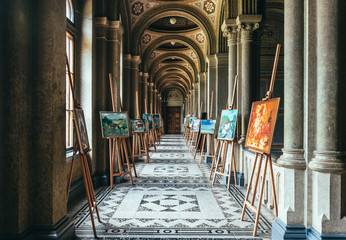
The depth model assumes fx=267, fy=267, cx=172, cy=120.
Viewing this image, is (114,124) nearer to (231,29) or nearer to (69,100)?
(69,100)

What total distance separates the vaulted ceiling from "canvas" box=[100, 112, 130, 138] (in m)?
6.00

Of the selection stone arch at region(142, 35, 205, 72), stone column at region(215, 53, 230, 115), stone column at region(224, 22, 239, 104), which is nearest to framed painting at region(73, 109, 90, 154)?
stone column at region(224, 22, 239, 104)

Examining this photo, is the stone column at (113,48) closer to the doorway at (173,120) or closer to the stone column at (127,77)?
the stone column at (127,77)

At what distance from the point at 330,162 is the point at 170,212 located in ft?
8.42

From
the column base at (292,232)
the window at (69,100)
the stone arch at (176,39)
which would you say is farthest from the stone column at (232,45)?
the stone arch at (176,39)

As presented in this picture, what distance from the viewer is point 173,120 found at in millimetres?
35781

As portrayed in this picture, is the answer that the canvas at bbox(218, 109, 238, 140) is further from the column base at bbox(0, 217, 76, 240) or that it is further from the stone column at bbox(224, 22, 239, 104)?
the column base at bbox(0, 217, 76, 240)

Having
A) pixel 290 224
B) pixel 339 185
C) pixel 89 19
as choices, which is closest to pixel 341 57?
pixel 339 185

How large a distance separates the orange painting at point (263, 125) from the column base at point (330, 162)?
613 millimetres

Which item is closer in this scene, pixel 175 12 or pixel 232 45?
pixel 232 45

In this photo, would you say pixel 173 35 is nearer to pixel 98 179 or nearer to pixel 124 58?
pixel 124 58

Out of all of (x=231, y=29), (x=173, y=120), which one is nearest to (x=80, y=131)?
(x=231, y=29)

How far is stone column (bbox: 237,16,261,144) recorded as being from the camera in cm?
642

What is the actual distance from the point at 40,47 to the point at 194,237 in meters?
2.99
